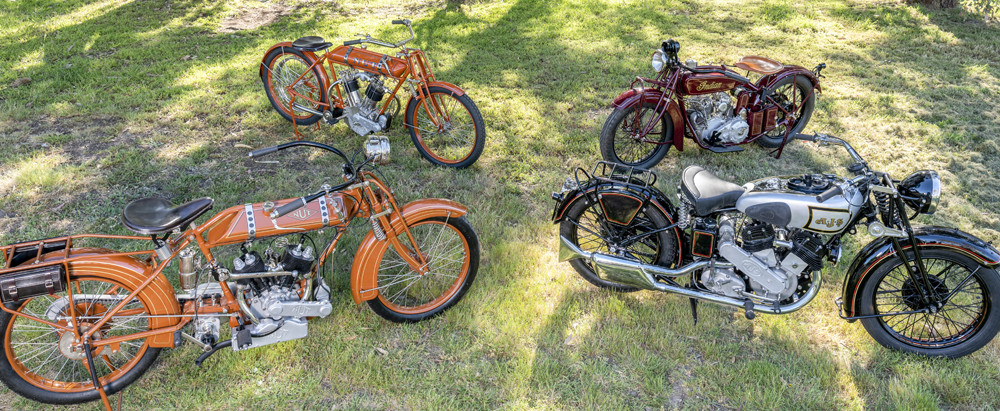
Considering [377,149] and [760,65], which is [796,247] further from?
[760,65]

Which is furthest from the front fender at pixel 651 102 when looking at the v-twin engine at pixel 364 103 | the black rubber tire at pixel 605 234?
the v-twin engine at pixel 364 103

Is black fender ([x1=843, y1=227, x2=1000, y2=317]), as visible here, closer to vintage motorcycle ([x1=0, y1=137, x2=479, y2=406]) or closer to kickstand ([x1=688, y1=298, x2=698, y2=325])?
kickstand ([x1=688, y1=298, x2=698, y2=325])

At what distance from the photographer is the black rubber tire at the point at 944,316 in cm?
345

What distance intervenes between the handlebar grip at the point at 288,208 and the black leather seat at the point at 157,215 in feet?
1.38

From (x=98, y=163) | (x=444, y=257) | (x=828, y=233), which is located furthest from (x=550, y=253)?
(x=98, y=163)

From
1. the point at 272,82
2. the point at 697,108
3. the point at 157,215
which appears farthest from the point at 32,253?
the point at 697,108

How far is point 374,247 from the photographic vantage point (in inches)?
144

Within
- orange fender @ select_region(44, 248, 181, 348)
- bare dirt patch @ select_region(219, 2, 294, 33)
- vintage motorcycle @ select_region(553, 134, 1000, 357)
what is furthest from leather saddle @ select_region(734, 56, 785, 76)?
bare dirt patch @ select_region(219, 2, 294, 33)

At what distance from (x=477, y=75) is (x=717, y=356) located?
5.40 metres

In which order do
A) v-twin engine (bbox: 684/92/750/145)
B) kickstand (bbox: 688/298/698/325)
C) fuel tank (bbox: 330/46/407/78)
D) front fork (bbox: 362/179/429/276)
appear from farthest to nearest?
v-twin engine (bbox: 684/92/750/145) < fuel tank (bbox: 330/46/407/78) < kickstand (bbox: 688/298/698/325) < front fork (bbox: 362/179/429/276)

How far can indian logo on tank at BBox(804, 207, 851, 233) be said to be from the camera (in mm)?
3365

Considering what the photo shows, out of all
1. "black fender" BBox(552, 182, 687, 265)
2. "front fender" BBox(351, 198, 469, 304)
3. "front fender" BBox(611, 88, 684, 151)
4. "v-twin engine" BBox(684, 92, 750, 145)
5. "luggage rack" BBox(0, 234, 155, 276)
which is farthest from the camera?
"v-twin engine" BBox(684, 92, 750, 145)

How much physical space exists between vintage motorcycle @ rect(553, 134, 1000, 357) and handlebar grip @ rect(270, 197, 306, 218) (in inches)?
66.3

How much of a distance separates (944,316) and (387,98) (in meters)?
5.04
